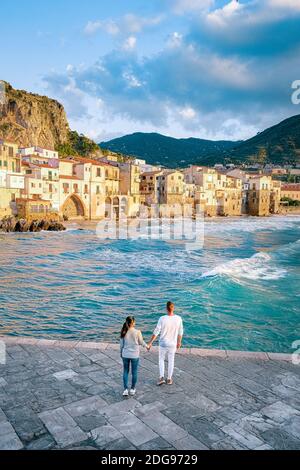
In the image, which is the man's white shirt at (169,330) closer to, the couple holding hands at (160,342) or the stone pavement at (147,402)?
Answer: the couple holding hands at (160,342)

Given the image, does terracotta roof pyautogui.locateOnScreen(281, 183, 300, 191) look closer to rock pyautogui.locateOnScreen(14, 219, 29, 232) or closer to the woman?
rock pyautogui.locateOnScreen(14, 219, 29, 232)

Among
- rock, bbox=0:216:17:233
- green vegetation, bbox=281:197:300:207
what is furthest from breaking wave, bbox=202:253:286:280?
green vegetation, bbox=281:197:300:207

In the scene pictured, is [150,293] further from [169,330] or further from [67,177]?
[67,177]

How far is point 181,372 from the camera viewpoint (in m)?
7.21

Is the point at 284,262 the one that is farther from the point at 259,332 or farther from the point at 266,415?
the point at 266,415

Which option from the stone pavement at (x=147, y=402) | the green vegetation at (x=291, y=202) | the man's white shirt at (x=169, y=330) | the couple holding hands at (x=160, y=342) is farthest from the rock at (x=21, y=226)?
the green vegetation at (x=291, y=202)

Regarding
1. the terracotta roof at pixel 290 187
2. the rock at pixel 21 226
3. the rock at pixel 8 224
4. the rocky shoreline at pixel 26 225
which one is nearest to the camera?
the rock at pixel 8 224

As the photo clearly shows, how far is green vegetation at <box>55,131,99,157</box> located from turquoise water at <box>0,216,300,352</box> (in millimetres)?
65975

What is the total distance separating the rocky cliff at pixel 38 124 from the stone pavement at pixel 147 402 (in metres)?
79.4

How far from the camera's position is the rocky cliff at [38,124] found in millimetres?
83125

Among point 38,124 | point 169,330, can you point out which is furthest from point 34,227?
point 38,124

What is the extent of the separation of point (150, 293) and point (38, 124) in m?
83.6
